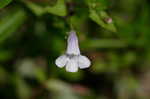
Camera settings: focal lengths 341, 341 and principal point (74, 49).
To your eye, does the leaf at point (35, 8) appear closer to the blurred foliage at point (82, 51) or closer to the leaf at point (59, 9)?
the blurred foliage at point (82, 51)

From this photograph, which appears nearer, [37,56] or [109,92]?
[37,56]

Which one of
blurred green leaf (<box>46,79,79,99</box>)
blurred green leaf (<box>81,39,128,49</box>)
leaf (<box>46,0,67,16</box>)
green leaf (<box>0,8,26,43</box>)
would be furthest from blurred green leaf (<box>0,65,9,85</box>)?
leaf (<box>46,0,67,16</box>)

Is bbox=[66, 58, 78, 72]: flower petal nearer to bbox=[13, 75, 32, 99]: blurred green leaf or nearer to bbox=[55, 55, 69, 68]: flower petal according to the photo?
bbox=[55, 55, 69, 68]: flower petal

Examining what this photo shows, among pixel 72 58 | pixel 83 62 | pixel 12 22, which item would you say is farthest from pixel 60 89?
pixel 83 62

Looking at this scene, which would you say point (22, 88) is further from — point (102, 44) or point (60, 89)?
point (102, 44)

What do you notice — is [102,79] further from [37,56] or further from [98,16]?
[98,16]

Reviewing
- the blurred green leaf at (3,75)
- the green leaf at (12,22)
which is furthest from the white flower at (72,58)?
the blurred green leaf at (3,75)

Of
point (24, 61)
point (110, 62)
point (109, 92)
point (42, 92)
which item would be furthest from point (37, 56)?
point (109, 92)
